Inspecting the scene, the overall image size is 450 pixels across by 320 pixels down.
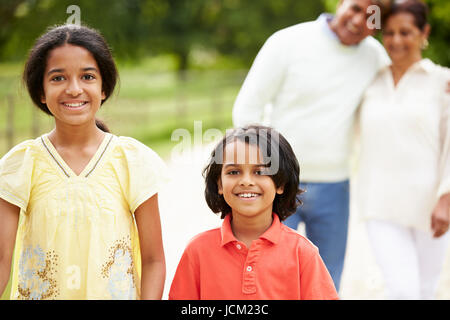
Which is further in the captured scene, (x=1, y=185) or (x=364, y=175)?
(x=364, y=175)

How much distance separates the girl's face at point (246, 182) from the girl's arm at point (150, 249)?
0.26 metres

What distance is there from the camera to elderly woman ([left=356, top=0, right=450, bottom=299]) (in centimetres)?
306

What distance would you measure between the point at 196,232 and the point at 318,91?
3191mm

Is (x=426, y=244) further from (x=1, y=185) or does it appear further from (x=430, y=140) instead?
(x=1, y=185)

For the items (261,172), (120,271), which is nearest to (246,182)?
(261,172)

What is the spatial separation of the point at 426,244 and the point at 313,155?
746 mm

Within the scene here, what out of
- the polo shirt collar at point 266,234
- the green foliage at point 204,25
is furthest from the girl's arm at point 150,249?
the green foliage at point 204,25

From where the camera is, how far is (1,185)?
6.25 ft

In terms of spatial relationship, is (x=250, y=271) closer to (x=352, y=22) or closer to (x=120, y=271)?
(x=120, y=271)

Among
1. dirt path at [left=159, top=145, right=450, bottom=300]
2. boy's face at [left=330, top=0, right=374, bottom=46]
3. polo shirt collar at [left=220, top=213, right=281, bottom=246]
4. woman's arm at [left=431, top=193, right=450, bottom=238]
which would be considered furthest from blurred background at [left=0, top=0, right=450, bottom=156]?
polo shirt collar at [left=220, top=213, right=281, bottom=246]

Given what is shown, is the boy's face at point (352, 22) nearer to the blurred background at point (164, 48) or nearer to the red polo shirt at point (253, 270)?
the red polo shirt at point (253, 270)
